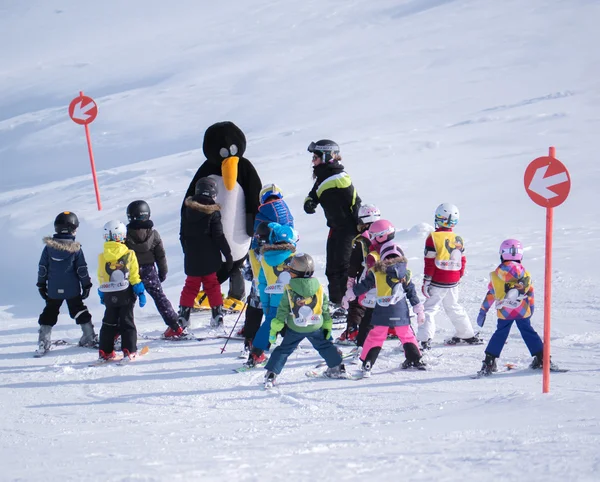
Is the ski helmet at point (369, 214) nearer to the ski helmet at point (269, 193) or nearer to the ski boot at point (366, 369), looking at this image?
the ski helmet at point (269, 193)

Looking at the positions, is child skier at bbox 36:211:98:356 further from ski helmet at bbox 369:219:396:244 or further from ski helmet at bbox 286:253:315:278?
ski helmet at bbox 369:219:396:244

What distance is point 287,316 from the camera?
704 cm

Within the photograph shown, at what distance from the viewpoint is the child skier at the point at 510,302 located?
280 inches

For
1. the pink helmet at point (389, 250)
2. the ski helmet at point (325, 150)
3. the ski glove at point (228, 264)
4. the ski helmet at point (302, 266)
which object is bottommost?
the ski glove at point (228, 264)

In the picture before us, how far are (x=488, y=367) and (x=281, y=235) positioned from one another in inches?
87.3

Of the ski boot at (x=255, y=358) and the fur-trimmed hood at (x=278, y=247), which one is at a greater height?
the fur-trimmed hood at (x=278, y=247)

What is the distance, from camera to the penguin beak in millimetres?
9758

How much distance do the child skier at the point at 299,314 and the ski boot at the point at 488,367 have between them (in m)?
1.40

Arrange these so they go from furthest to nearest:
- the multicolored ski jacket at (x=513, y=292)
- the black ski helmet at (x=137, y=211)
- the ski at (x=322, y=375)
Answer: the black ski helmet at (x=137, y=211) → the ski at (x=322, y=375) → the multicolored ski jacket at (x=513, y=292)

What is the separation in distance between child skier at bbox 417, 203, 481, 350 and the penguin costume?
2619 millimetres

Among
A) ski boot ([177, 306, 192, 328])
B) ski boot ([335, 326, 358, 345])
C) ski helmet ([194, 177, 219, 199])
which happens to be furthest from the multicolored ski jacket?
ski boot ([177, 306, 192, 328])

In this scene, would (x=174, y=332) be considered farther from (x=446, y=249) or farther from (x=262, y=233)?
(x=446, y=249)

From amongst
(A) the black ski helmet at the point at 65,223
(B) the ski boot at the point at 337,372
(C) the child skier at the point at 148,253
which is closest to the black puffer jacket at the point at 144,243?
(C) the child skier at the point at 148,253

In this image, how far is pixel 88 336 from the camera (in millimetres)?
8961
